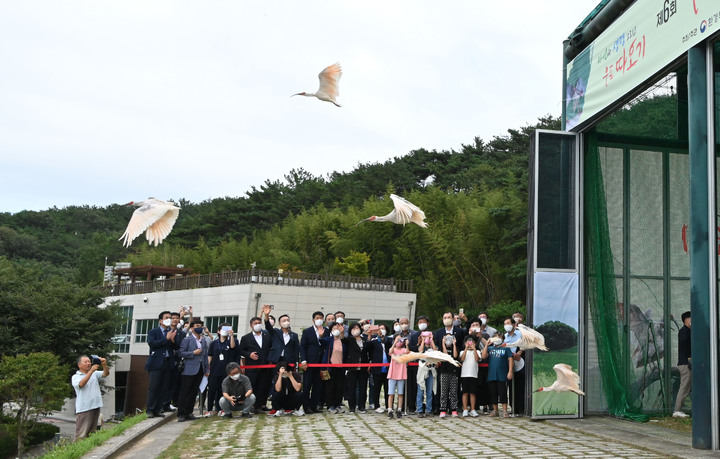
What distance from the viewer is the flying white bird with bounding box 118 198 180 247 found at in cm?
1047

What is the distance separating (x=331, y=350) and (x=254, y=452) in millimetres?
4299

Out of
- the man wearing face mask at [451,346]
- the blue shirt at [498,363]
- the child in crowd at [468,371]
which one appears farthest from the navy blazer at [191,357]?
the blue shirt at [498,363]

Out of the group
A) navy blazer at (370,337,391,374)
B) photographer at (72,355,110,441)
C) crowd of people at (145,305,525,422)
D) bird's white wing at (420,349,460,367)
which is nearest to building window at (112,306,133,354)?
crowd of people at (145,305,525,422)

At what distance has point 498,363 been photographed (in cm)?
1016

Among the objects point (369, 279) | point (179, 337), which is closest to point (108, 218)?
point (369, 279)

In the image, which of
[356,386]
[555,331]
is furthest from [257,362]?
[555,331]

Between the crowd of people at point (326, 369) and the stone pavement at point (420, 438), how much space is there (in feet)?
1.55

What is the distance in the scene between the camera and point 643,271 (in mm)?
10500

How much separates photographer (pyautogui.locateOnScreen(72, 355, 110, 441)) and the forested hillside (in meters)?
20.5

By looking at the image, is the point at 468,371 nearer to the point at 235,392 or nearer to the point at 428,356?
the point at 428,356

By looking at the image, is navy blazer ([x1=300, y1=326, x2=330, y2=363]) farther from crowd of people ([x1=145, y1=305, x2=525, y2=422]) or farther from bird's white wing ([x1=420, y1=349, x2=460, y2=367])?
bird's white wing ([x1=420, y1=349, x2=460, y2=367])

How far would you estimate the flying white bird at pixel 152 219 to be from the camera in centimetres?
1047

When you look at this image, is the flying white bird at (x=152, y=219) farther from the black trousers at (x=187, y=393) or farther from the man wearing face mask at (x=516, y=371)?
the man wearing face mask at (x=516, y=371)

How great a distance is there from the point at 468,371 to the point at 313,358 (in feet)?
7.72
